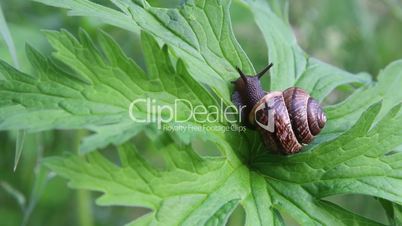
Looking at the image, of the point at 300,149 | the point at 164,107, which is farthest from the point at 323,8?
the point at 164,107

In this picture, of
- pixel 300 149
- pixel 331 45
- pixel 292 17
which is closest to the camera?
pixel 300 149

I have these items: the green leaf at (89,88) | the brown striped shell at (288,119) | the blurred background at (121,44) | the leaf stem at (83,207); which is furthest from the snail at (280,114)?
the leaf stem at (83,207)

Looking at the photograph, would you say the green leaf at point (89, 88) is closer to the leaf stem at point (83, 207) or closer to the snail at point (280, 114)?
the snail at point (280, 114)

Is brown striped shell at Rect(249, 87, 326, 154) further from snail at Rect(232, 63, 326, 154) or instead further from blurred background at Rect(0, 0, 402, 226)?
blurred background at Rect(0, 0, 402, 226)

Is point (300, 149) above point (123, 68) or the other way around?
the other way around

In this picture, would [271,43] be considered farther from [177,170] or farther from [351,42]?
[351,42]

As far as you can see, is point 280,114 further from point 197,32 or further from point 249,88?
point 197,32

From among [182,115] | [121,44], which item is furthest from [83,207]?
[182,115]
